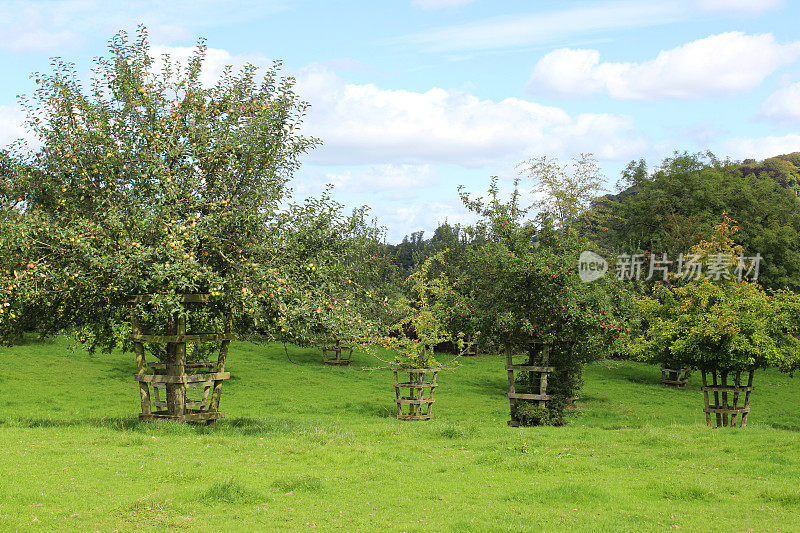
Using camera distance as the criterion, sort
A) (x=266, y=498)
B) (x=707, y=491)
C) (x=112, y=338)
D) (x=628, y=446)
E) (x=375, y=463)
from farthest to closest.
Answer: (x=112, y=338) < (x=628, y=446) < (x=375, y=463) < (x=707, y=491) < (x=266, y=498)

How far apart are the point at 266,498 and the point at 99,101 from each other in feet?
46.2

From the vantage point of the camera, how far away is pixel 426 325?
29.1 metres

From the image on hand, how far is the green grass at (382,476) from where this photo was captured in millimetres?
11391

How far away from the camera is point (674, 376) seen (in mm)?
49250

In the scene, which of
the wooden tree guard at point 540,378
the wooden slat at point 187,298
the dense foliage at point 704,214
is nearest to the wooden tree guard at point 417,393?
the wooden tree guard at point 540,378

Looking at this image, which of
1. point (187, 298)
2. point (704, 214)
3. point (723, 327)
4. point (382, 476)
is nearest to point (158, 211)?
point (187, 298)

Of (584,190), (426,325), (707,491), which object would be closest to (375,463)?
(707,491)

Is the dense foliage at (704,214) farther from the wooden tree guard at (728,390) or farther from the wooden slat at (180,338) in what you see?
the wooden slat at (180,338)

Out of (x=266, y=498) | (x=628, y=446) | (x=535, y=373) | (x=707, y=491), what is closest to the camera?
(x=266, y=498)

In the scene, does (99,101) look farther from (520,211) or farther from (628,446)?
(628,446)

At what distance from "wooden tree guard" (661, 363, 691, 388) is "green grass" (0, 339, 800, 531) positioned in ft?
68.4

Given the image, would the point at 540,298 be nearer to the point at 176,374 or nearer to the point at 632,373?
the point at 176,374

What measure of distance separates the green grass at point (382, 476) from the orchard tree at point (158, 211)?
355cm

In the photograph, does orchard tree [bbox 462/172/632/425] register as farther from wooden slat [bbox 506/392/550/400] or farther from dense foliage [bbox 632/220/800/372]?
dense foliage [bbox 632/220/800/372]
